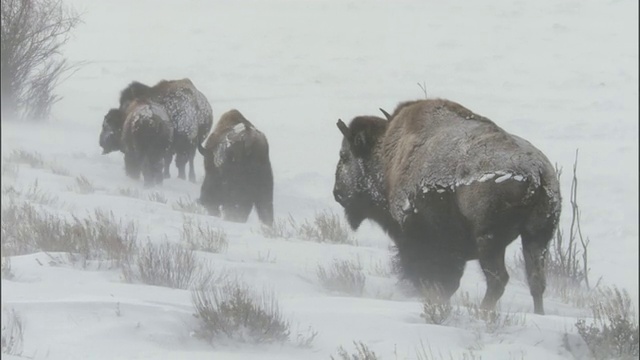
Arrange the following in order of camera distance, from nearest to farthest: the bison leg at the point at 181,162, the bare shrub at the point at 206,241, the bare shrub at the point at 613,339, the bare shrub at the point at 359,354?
the bare shrub at the point at 359,354, the bare shrub at the point at 613,339, the bare shrub at the point at 206,241, the bison leg at the point at 181,162

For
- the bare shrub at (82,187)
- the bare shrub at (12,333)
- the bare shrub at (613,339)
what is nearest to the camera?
the bare shrub at (12,333)

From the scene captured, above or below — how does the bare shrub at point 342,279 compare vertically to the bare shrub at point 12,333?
below

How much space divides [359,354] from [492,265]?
1.98 metres

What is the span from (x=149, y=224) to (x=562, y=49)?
25.8 meters

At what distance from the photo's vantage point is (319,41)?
37062 mm

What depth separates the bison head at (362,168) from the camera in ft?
27.2

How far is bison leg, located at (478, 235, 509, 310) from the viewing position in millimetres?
6441

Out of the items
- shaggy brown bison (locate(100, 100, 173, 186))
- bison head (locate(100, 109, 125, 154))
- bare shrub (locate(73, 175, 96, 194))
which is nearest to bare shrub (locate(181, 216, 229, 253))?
bare shrub (locate(73, 175, 96, 194))

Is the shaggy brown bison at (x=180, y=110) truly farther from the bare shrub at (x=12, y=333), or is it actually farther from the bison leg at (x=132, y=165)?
the bare shrub at (x=12, y=333)

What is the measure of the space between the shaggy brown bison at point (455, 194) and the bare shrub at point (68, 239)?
2.01 meters

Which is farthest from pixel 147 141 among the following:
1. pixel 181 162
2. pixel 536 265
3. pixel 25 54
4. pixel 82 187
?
pixel 536 265

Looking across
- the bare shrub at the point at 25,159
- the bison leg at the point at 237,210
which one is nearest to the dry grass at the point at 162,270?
the bison leg at the point at 237,210

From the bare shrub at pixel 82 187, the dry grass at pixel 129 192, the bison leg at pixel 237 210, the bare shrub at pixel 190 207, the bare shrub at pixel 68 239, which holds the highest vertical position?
the bare shrub at pixel 68 239

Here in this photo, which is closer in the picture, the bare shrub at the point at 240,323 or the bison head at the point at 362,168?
the bare shrub at the point at 240,323
